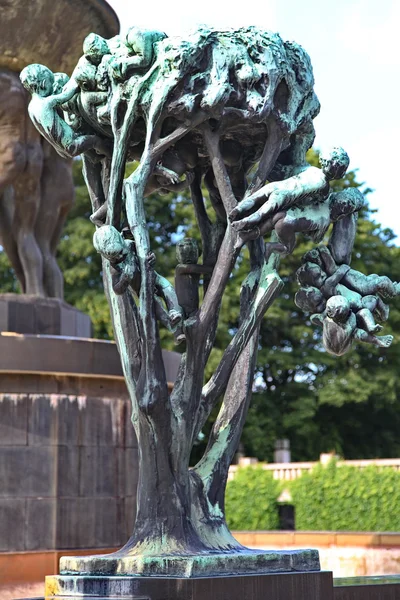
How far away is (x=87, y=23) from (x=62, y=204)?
241 cm

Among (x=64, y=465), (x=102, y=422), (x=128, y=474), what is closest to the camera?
(x=64, y=465)

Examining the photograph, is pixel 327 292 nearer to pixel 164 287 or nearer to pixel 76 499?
pixel 164 287

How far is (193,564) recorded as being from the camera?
595 cm

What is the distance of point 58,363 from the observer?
1207cm

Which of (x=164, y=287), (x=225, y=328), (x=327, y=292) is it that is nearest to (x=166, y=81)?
(x=164, y=287)

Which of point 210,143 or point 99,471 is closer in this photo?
point 210,143

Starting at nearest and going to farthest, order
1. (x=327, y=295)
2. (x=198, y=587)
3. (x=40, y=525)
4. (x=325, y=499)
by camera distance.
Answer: (x=198, y=587)
(x=327, y=295)
(x=40, y=525)
(x=325, y=499)

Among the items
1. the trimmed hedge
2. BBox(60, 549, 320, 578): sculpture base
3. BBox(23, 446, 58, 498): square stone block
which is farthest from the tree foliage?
BBox(60, 549, 320, 578): sculpture base

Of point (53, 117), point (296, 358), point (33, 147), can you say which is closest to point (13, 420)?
point (33, 147)

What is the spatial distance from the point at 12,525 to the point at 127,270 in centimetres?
606

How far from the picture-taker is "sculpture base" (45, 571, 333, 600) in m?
5.81

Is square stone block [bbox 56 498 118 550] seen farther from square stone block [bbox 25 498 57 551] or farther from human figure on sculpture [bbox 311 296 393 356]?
human figure on sculpture [bbox 311 296 393 356]

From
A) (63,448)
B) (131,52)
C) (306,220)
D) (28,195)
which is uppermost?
(28,195)

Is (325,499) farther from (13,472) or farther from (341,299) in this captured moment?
(341,299)
